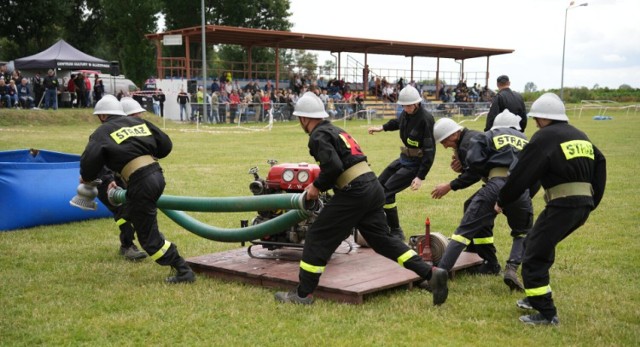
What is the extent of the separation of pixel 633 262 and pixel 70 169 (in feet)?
25.3

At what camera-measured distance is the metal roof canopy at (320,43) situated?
3600cm

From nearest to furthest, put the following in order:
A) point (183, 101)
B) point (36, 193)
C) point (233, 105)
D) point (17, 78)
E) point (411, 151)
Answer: point (411, 151)
point (36, 193)
point (17, 78)
point (183, 101)
point (233, 105)

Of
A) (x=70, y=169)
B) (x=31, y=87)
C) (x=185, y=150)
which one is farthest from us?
(x=31, y=87)

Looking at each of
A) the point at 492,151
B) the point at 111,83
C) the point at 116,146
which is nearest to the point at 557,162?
the point at 492,151

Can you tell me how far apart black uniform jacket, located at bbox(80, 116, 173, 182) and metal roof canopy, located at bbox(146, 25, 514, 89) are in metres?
28.6

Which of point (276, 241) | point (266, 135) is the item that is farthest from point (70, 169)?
point (266, 135)

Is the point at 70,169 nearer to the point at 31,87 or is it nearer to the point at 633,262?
the point at 633,262

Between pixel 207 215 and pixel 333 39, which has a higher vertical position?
pixel 333 39

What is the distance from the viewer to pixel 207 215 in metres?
10.2

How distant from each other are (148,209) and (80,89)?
28.1 m

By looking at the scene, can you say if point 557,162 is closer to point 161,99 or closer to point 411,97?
point 411,97

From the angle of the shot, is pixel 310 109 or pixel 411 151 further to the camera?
pixel 411 151

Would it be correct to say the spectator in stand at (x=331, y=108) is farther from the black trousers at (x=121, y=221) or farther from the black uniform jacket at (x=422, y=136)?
the black trousers at (x=121, y=221)

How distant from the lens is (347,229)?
5.74 metres
